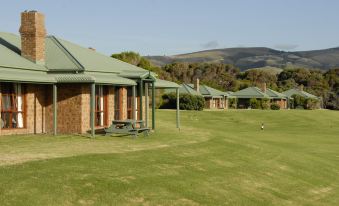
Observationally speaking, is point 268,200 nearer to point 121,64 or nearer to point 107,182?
point 107,182

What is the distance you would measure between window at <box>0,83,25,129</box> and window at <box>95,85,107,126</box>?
368 centimetres

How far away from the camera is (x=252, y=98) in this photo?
272 feet

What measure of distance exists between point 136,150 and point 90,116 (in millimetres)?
6133

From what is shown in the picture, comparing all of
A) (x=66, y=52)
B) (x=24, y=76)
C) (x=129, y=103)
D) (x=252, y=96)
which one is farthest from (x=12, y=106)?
(x=252, y=96)

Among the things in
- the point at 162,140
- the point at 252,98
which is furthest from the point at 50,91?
the point at 252,98

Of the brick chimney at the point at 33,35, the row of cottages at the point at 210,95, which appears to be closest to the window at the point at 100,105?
the brick chimney at the point at 33,35

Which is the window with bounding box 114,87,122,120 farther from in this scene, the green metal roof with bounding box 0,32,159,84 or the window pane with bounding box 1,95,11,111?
the window pane with bounding box 1,95,11,111

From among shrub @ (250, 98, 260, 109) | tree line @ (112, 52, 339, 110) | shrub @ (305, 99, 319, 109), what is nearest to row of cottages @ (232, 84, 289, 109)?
shrub @ (250, 98, 260, 109)

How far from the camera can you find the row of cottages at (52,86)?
2206 centimetres

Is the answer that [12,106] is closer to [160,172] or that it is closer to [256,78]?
[160,172]

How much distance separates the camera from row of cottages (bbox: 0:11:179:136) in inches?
869

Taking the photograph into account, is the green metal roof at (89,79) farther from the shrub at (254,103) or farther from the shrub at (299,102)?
the shrub at (299,102)

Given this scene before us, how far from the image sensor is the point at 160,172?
48.9ft

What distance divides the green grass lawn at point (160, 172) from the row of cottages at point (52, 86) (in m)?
1.85
